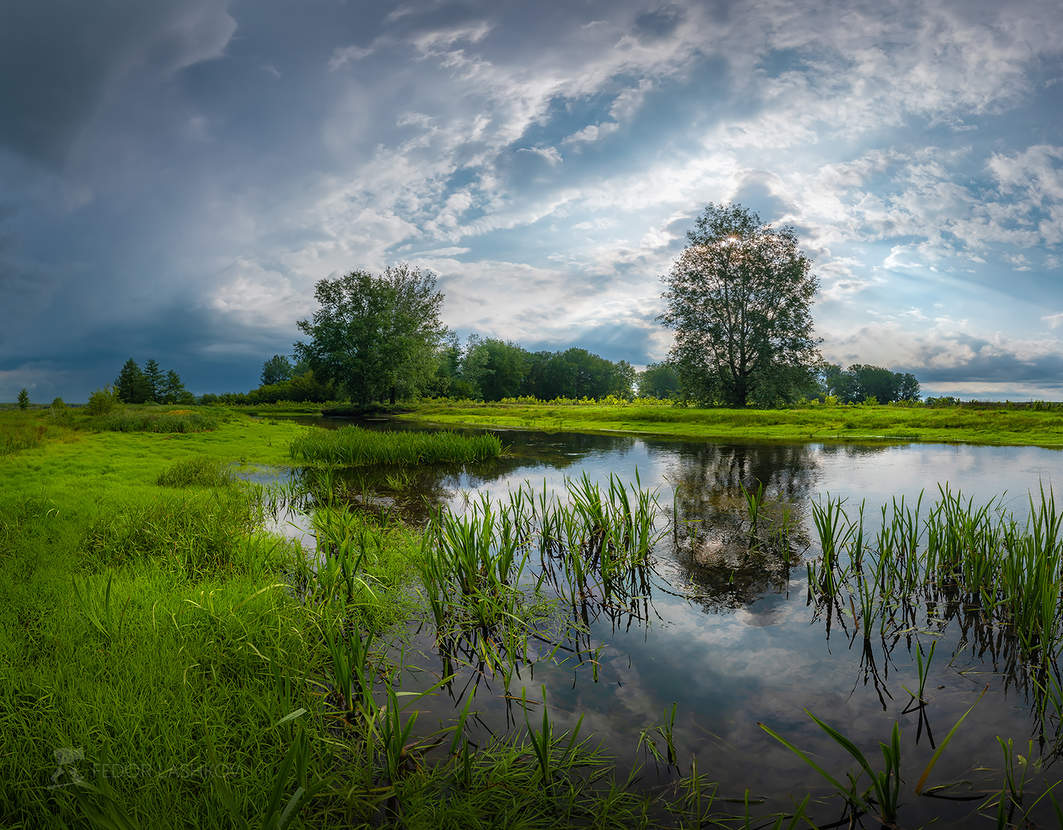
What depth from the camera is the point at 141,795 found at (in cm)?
274

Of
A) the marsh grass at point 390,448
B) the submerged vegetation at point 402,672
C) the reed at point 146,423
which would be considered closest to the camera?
the submerged vegetation at point 402,672

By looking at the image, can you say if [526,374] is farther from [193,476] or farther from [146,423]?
[193,476]

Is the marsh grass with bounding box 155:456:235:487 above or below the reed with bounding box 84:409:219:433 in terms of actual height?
below

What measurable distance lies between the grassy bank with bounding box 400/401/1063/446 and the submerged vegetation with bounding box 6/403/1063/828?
72.1 feet

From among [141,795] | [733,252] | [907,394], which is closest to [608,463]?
[141,795]

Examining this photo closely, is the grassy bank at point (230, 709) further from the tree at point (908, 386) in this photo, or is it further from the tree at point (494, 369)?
the tree at point (908, 386)

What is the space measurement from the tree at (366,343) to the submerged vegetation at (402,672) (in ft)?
148

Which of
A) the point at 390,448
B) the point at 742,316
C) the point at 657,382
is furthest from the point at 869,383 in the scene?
the point at 390,448

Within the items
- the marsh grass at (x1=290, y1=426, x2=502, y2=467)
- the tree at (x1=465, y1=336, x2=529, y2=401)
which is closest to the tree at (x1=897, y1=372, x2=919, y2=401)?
the tree at (x1=465, y1=336, x2=529, y2=401)

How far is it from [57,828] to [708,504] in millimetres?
10531

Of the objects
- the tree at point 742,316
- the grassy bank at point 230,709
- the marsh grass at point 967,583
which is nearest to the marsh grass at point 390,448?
the grassy bank at point 230,709

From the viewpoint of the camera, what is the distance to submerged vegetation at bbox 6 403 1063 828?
291 cm

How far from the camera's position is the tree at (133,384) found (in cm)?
7038

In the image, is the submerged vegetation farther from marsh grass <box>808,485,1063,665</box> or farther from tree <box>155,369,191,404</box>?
tree <box>155,369,191,404</box>
